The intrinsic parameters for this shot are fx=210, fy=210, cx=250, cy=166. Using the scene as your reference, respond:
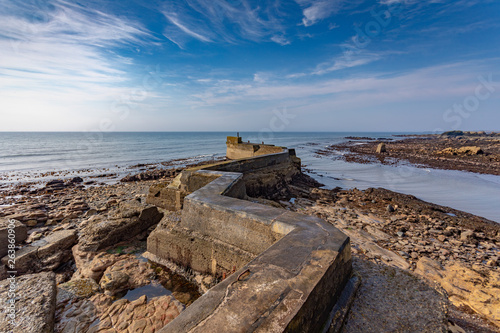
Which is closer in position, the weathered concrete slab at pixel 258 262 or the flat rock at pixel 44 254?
the weathered concrete slab at pixel 258 262

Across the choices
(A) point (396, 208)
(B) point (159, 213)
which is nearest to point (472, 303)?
(A) point (396, 208)

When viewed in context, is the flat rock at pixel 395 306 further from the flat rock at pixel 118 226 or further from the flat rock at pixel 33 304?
the flat rock at pixel 118 226

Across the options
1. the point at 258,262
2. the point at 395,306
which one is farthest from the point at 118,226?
the point at 395,306

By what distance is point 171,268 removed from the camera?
417cm

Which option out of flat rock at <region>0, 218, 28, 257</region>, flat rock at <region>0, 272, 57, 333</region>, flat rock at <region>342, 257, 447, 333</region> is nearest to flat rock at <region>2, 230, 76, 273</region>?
flat rock at <region>0, 218, 28, 257</region>

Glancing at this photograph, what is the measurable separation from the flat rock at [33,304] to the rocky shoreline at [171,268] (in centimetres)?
3

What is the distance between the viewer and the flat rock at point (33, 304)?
2.55m

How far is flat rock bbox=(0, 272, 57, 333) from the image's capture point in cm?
255

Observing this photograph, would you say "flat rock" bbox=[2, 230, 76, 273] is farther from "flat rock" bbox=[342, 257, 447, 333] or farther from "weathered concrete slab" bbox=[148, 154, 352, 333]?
"flat rock" bbox=[342, 257, 447, 333]

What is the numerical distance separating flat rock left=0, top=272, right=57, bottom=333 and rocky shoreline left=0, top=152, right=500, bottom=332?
0.03m

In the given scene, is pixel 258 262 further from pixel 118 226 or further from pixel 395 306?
pixel 118 226

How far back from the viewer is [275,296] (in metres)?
1.69

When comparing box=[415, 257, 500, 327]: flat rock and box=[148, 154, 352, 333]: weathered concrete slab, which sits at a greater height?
box=[148, 154, 352, 333]: weathered concrete slab

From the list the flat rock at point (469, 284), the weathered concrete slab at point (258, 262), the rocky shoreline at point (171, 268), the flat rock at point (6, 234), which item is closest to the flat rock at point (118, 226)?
the rocky shoreline at point (171, 268)
